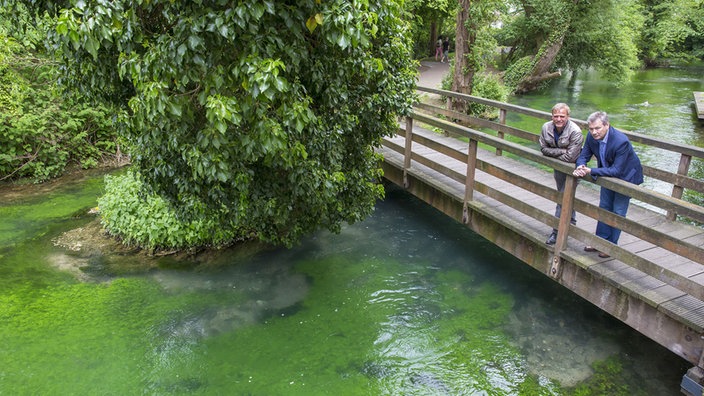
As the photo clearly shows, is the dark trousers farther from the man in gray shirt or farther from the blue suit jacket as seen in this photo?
the man in gray shirt

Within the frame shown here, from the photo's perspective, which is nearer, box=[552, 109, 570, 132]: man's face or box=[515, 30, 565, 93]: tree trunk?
box=[552, 109, 570, 132]: man's face

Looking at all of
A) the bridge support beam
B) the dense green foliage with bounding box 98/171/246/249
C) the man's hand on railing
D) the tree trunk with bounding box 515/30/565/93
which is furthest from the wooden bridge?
the tree trunk with bounding box 515/30/565/93

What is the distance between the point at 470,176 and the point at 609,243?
2254 millimetres

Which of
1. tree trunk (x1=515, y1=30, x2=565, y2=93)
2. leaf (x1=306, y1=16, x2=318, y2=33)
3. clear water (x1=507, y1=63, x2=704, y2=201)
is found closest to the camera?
leaf (x1=306, y1=16, x2=318, y2=33)

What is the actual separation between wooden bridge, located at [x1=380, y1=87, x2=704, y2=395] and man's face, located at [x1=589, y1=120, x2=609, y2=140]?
0.41 metres

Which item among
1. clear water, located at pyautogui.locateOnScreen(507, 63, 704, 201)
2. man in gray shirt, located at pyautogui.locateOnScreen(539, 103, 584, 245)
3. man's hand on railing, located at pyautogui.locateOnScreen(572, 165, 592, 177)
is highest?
man in gray shirt, located at pyautogui.locateOnScreen(539, 103, 584, 245)

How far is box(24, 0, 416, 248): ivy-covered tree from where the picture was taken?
14.0 ft

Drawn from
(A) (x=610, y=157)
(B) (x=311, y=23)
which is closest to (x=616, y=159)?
(A) (x=610, y=157)

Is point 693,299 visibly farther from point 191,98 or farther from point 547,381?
point 191,98

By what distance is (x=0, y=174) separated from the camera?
450 inches

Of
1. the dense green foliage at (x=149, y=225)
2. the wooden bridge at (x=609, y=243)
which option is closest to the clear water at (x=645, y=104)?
the wooden bridge at (x=609, y=243)

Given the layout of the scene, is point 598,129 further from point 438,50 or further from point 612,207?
point 438,50

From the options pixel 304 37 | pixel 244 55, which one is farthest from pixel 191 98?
pixel 304 37

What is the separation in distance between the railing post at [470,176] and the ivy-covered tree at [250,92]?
3.65 feet
